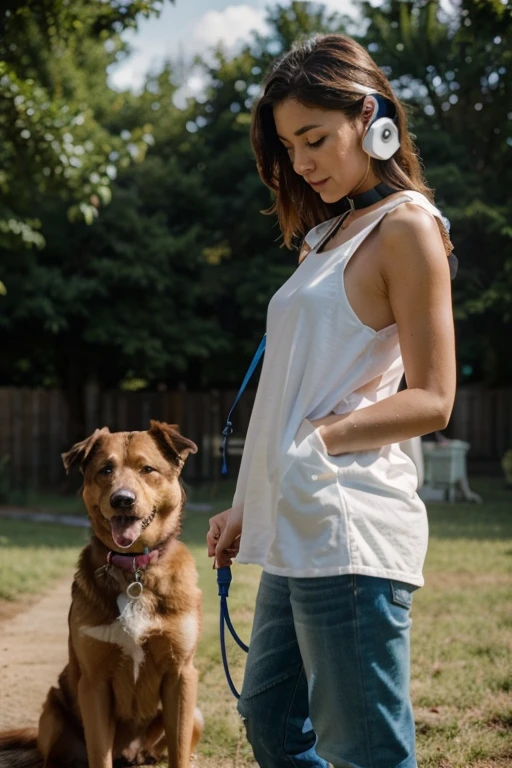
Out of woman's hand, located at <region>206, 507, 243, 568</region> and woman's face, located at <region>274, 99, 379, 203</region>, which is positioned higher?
woman's face, located at <region>274, 99, 379, 203</region>

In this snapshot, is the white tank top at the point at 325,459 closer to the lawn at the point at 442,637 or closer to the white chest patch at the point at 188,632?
the white chest patch at the point at 188,632

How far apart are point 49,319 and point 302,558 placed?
1821cm

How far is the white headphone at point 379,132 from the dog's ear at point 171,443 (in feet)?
6.86

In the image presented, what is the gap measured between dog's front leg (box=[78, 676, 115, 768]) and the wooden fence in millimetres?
18791

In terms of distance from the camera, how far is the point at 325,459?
2.01 m

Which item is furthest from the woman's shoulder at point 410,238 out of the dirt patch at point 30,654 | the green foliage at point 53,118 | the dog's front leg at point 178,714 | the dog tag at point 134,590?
the green foliage at point 53,118

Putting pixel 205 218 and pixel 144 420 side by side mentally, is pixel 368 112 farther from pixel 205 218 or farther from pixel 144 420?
pixel 144 420

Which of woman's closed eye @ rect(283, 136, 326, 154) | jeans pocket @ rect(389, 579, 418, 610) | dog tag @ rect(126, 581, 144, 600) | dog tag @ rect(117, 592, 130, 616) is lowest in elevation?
dog tag @ rect(117, 592, 130, 616)

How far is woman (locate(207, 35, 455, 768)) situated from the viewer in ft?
6.54

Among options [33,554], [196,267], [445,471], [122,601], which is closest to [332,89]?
[122,601]

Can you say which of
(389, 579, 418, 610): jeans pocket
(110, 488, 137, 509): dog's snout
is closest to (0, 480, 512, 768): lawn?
(110, 488, 137, 509): dog's snout

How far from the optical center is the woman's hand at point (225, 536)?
246 centimetres

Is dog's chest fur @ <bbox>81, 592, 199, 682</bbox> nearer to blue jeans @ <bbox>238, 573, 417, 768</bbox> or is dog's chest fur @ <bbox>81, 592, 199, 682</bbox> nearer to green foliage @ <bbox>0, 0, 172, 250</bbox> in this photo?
blue jeans @ <bbox>238, 573, 417, 768</bbox>

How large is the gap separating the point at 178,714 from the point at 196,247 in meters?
18.7
